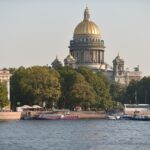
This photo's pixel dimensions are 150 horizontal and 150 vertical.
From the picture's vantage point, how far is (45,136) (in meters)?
75.8

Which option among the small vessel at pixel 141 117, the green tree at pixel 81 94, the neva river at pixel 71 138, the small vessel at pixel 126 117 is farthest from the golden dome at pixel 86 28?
the neva river at pixel 71 138

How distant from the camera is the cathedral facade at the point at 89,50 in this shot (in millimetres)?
173375

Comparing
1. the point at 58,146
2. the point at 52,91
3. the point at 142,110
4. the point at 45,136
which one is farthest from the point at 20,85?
the point at 58,146

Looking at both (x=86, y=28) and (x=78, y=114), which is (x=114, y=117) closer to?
(x=78, y=114)

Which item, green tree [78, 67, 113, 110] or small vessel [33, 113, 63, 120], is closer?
small vessel [33, 113, 63, 120]

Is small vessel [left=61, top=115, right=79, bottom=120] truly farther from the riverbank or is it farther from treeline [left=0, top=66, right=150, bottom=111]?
treeline [left=0, top=66, right=150, bottom=111]

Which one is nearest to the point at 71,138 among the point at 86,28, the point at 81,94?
the point at 81,94

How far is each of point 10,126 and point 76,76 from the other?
39592 mm

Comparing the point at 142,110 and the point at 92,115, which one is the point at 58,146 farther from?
the point at 142,110

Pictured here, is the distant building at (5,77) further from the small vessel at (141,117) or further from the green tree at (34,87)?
the small vessel at (141,117)

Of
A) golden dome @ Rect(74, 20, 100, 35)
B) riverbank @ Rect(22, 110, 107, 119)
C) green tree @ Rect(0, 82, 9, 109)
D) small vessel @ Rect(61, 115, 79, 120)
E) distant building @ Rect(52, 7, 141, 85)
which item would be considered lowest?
small vessel @ Rect(61, 115, 79, 120)

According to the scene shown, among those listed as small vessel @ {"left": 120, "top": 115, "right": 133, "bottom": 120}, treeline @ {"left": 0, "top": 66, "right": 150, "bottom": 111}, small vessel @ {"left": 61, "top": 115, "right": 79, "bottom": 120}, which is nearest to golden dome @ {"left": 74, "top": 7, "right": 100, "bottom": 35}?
treeline @ {"left": 0, "top": 66, "right": 150, "bottom": 111}

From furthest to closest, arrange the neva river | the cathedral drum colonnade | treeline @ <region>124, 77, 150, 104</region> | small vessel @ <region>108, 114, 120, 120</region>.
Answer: the cathedral drum colonnade → treeline @ <region>124, 77, 150, 104</region> → small vessel @ <region>108, 114, 120, 120</region> → the neva river

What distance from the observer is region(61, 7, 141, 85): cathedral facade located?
173m
